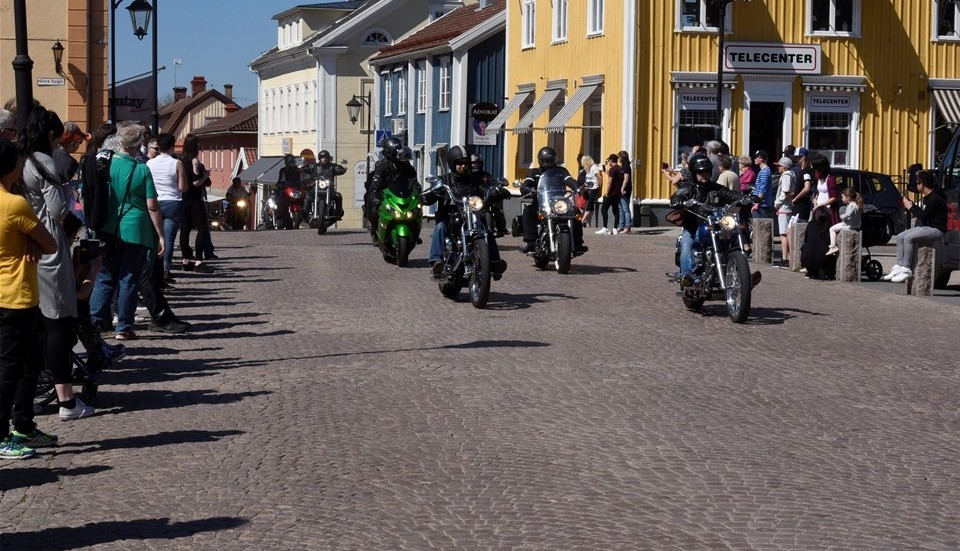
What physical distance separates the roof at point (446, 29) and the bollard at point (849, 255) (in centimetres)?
3207

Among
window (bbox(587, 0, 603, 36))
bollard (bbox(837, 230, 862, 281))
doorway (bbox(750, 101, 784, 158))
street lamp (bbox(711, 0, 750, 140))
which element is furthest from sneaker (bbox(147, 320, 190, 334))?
window (bbox(587, 0, 603, 36))

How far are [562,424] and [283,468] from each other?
198cm

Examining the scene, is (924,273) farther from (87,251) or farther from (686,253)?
(87,251)

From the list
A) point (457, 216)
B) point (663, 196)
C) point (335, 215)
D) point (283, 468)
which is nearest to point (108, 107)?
point (335, 215)

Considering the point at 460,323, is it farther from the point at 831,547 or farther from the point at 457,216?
the point at 831,547

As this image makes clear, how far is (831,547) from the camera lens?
631 cm

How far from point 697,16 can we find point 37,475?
3118cm

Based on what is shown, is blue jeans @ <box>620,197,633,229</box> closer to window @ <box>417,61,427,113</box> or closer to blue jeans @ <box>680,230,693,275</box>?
blue jeans @ <box>680,230,693,275</box>

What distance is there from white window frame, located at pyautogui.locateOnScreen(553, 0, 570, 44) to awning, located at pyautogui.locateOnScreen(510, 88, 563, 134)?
4.66 feet

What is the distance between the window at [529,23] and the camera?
44875mm

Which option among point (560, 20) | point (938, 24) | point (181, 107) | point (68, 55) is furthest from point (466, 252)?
point (181, 107)

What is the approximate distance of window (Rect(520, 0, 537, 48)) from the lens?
147 ft

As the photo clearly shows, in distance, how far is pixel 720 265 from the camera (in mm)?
15484

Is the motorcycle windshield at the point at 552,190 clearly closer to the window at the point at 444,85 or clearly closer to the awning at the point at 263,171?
the window at the point at 444,85
